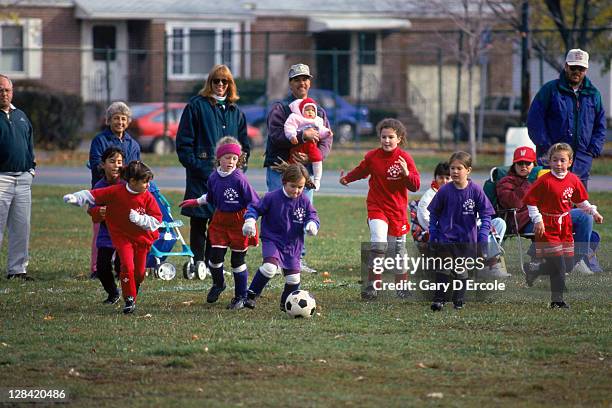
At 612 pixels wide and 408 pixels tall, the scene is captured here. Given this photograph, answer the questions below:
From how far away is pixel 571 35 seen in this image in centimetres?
2631

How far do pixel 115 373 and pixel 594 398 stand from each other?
2.96 metres

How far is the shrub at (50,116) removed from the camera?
3172 cm

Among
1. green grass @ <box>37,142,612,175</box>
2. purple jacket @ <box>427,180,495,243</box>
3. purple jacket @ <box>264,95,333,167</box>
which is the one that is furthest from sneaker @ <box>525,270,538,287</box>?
green grass @ <box>37,142,612,175</box>

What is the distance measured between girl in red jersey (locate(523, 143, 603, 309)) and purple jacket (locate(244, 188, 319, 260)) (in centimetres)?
202

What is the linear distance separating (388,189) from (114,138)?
112 inches

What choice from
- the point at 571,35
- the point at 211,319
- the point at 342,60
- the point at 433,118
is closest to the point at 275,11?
the point at 342,60

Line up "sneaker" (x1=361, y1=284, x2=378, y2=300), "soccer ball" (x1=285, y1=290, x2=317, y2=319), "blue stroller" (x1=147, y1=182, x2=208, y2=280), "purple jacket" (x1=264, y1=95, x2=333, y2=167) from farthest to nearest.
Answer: "blue stroller" (x1=147, y1=182, x2=208, y2=280)
"purple jacket" (x1=264, y1=95, x2=333, y2=167)
"sneaker" (x1=361, y1=284, x2=378, y2=300)
"soccer ball" (x1=285, y1=290, x2=317, y2=319)

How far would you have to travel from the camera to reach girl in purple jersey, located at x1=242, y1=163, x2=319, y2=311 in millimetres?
9812

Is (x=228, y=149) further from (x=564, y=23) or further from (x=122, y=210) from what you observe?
(x=564, y=23)

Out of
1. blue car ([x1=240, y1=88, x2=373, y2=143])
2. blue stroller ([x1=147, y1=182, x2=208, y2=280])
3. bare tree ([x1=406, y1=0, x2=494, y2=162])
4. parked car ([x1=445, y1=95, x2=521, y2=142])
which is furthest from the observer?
parked car ([x1=445, y1=95, x2=521, y2=142])

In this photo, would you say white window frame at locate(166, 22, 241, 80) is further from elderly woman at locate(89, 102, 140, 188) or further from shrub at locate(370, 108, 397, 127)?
elderly woman at locate(89, 102, 140, 188)

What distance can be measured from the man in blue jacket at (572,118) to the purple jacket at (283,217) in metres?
3.20

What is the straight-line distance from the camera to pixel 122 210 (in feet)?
32.8

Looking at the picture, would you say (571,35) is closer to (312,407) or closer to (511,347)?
(511,347)
